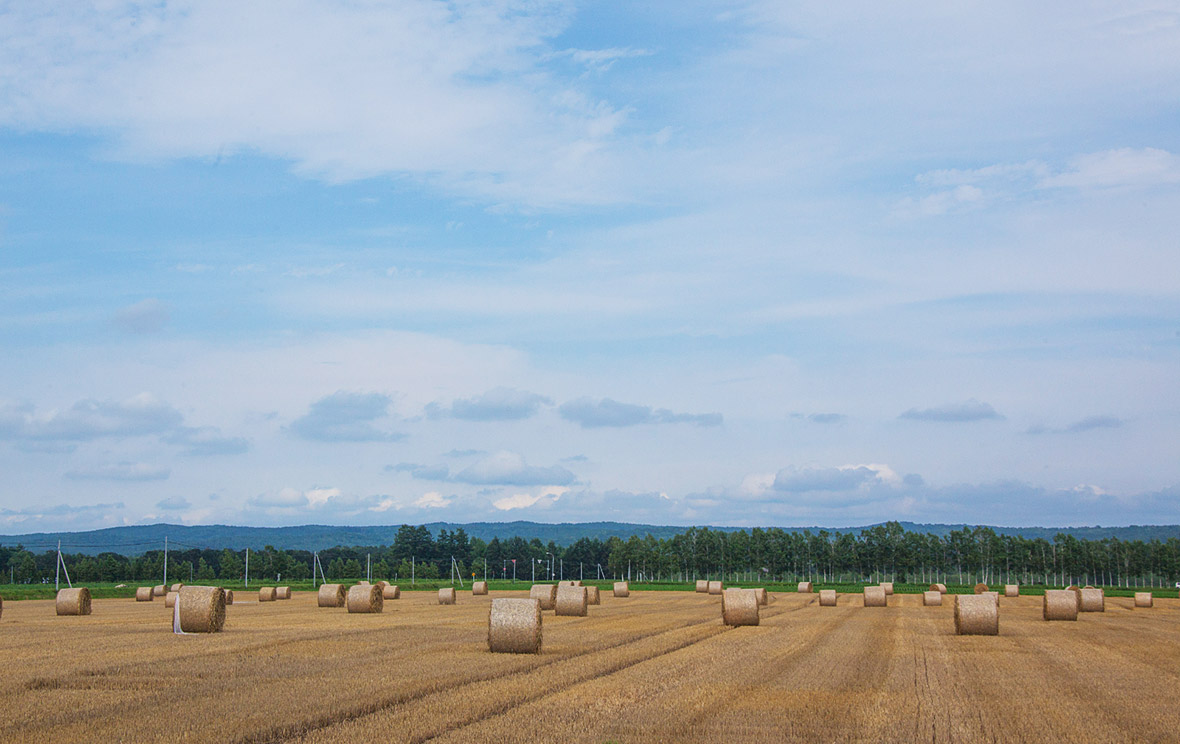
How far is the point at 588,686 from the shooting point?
17.0 meters

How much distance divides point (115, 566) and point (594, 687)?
161 meters

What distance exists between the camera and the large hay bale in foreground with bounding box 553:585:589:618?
3731 centimetres

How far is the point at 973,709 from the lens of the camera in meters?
14.9

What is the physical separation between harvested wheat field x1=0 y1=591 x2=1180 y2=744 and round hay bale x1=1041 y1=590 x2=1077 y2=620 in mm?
8199

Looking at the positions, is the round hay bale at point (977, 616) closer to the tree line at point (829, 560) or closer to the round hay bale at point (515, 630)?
the round hay bale at point (515, 630)

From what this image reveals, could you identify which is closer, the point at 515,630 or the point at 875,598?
the point at 515,630

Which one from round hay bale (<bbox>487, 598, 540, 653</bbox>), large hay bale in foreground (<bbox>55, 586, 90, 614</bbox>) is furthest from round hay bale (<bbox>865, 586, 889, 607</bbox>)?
large hay bale in foreground (<bbox>55, 586, 90, 614</bbox>)

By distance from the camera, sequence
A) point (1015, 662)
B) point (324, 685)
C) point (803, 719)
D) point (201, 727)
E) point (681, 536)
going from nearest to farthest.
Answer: point (201, 727)
point (803, 719)
point (324, 685)
point (1015, 662)
point (681, 536)

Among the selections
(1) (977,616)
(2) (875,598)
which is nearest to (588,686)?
(1) (977,616)

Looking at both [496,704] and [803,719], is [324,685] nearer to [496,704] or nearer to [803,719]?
[496,704]

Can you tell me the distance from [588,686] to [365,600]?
2555cm

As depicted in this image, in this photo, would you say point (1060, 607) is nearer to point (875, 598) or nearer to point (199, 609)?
point (875, 598)

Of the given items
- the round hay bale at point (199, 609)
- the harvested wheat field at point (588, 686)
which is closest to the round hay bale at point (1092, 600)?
Result: the harvested wheat field at point (588, 686)

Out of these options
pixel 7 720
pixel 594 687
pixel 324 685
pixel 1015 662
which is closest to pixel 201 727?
pixel 7 720
